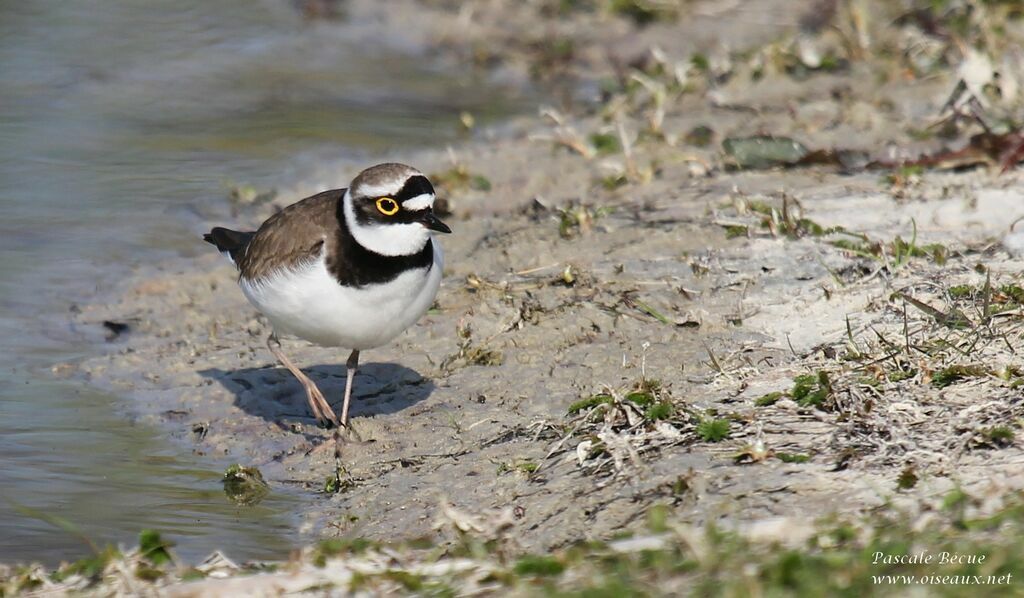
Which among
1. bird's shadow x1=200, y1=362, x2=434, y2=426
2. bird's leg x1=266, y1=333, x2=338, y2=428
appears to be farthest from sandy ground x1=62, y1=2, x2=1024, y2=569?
bird's leg x1=266, y1=333, x2=338, y2=428

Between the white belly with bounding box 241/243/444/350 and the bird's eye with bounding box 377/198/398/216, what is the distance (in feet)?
0.91

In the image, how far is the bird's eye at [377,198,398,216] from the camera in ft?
20.6

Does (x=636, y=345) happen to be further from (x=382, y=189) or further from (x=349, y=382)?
(x=382, y=189)

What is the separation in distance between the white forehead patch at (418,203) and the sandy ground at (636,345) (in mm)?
1036

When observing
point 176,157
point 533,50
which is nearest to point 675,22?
point 533,50

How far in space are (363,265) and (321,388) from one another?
1481 millimetres

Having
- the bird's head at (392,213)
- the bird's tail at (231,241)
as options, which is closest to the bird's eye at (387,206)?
→ the bird's head at (392,213)

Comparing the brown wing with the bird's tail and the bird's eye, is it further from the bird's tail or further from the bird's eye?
the bird's tail

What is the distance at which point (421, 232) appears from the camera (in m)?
6.29

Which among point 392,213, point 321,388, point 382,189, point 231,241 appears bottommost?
point 321,388

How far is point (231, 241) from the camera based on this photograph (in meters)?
7.48

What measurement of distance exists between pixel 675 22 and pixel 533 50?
52.4 inches

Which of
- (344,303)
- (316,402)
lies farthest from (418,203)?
(316,402)

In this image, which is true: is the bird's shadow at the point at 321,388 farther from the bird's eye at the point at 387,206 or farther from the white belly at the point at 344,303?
the bird's eye at the point at 387,206
